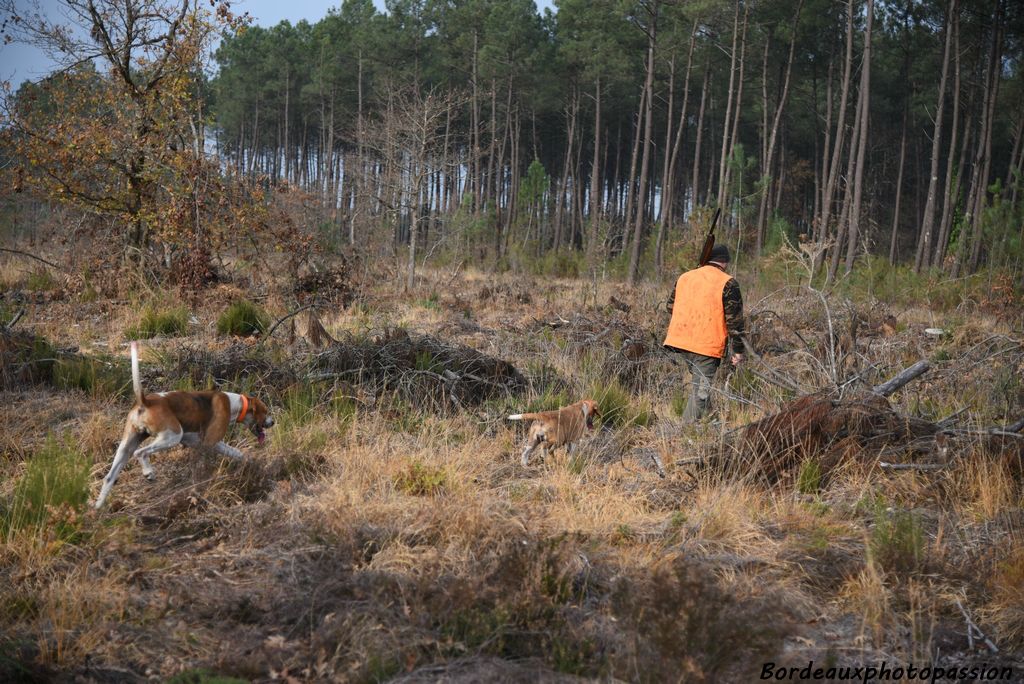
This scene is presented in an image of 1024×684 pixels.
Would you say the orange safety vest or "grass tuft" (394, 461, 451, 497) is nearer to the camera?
"grass tuft" (394, 461, 451, 497)

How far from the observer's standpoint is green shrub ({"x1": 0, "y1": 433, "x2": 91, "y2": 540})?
4328mm

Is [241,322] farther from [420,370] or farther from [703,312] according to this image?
[703,312]

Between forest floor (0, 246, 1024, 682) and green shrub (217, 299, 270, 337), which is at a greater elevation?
green shrub (217, 299, 270, 337)

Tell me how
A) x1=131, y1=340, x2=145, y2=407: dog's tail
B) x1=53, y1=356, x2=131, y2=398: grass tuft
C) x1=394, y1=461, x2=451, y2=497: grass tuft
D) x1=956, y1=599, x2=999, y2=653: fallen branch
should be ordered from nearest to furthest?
x1=956, y1=599, x2=999, y2=653: fallen branch → x1=131, y1=340, x2=145, y2=407: dog's tail → x1=394, y1=461, x2=451, y2=497: grass tuft → x1=53, y1=356, x2=131, y2=398: grass tuft

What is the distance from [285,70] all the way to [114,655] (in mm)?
50854

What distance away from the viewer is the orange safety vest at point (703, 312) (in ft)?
24.3

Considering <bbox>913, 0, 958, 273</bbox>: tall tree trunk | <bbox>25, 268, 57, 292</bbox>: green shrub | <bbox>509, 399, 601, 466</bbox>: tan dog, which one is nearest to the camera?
<bbox>509, 399, 601, 466</bbox>: tan dog

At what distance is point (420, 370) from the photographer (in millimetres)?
7836

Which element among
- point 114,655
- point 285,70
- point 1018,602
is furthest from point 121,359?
point 285,70

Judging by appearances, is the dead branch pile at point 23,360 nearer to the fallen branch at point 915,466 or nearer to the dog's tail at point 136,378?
the dog's tail at point 136,378

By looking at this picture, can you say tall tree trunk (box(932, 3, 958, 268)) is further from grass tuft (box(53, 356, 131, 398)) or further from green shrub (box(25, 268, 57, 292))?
grass tuft (box(53, 356, 131, 398))

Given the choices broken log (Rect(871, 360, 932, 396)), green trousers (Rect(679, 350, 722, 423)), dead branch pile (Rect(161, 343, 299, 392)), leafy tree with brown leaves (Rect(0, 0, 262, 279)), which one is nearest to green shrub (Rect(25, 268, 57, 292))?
leafy tree with brown leaves (Rect(0, 0, 262, 279))

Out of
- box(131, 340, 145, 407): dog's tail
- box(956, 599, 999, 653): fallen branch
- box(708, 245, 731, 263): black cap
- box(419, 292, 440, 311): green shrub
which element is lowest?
box(956, 599, 999, 653): fallen branch

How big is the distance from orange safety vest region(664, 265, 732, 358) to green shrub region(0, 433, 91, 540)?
4.98m
